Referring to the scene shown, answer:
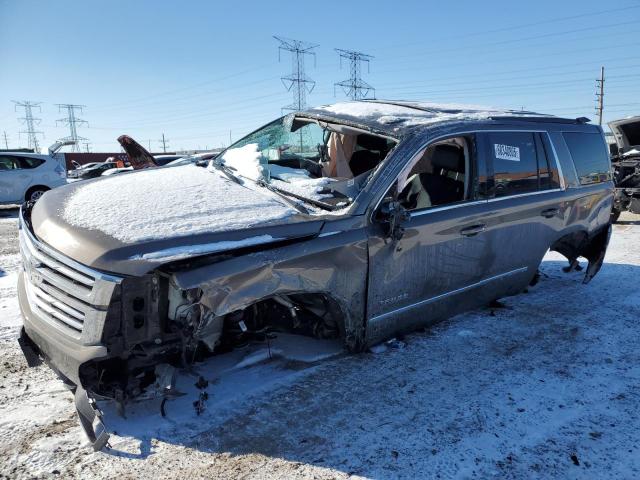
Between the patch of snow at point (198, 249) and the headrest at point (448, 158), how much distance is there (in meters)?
1.85

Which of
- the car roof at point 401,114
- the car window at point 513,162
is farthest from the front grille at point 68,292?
the car window at point 513,162

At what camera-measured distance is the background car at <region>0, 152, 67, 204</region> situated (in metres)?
11.7

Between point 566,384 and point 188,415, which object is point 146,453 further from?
point 566,384

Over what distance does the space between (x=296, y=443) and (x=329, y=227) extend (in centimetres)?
121

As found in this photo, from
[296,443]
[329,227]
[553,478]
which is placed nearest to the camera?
[553,478]

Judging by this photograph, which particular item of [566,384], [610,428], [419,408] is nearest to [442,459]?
[419,408]

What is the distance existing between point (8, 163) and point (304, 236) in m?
12.3

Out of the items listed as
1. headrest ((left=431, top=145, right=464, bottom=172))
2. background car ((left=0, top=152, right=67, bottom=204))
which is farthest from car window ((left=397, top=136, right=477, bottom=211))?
background car ((left=0, top=152, right=67, bottom=204))

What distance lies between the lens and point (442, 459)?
2.25m

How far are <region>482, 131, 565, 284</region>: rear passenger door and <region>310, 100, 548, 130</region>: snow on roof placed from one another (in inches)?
12.9

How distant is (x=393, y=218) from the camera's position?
9.51 feet

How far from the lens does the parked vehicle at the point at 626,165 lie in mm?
9391

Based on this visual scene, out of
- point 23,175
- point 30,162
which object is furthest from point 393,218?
point 30,162

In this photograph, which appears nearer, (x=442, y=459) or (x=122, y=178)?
(x=442, y=459)
